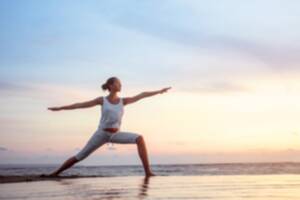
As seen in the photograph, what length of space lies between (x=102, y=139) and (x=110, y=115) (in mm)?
640

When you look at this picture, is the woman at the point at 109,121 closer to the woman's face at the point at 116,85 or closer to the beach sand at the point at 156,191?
the woman's face at the point at 116,85

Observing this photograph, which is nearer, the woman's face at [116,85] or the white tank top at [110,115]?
the white tank top at [110,115]

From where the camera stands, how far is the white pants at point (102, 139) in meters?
11.8

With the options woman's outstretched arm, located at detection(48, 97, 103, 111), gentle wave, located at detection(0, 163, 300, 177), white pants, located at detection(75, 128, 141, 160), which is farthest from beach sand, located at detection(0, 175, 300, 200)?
gentle wave, located at detection(0, 163, 300, 177)

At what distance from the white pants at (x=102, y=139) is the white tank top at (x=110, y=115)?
7.2 inches

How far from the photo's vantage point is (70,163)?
1212 cm

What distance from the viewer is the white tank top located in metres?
11.7

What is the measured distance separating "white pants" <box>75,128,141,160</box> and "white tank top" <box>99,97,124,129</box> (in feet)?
0.60

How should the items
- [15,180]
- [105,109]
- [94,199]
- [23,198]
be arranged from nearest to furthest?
1. [94,199]
2. [23,198]
3. [15,180]
4. [105,109]

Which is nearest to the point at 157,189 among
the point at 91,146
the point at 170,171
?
the point at 91,146

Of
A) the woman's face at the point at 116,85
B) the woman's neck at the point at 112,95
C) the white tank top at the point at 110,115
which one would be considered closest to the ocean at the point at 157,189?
the white tank top at the point at 110,115

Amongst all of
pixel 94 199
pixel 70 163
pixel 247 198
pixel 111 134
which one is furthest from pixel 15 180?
pixel 247 198

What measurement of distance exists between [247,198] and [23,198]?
2.78 meters

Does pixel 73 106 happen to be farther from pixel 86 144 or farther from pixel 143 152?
pixel 143 152
